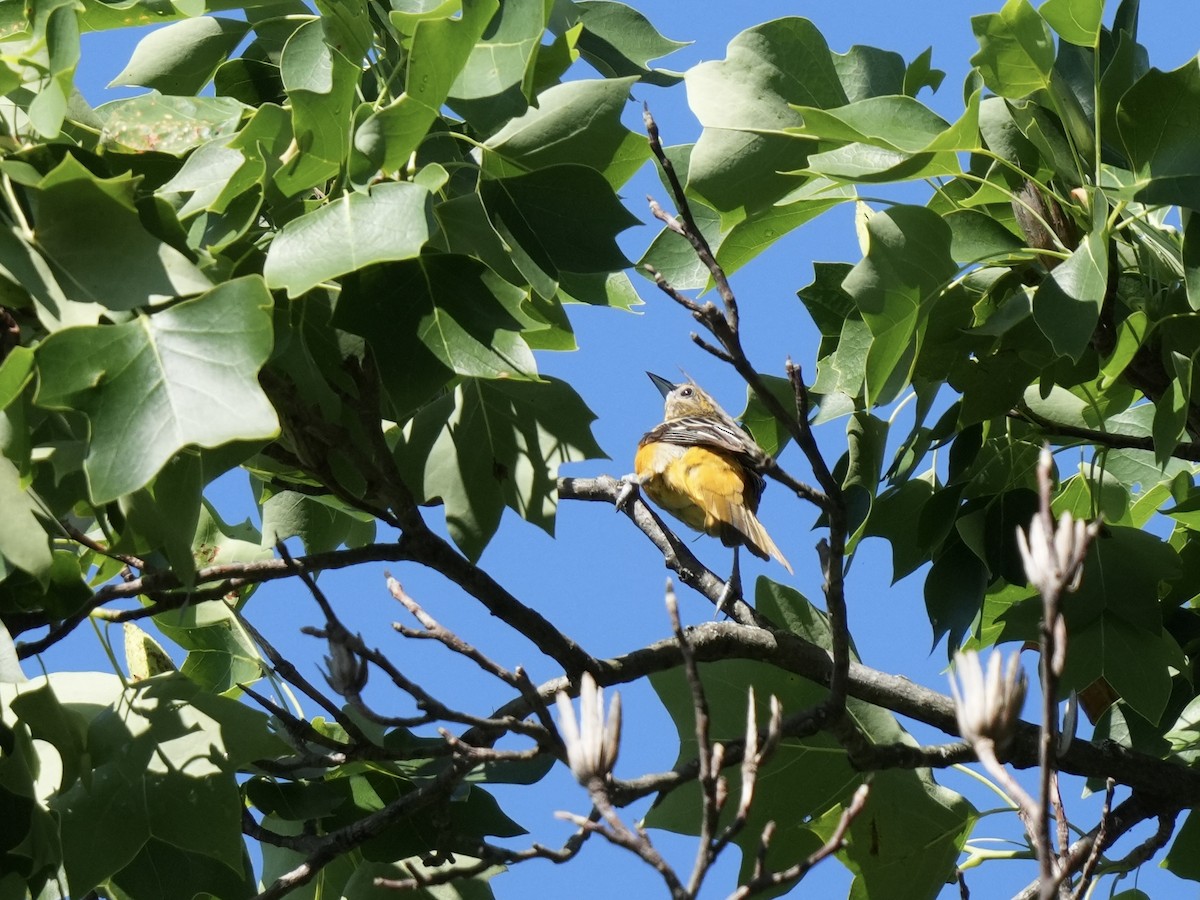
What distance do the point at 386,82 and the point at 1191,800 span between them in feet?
6.82

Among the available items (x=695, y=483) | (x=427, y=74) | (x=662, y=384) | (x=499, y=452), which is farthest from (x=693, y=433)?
(x=427, y=74)

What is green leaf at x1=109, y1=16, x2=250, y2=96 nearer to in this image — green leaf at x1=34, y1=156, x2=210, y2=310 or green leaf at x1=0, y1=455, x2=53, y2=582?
green leaf at x1=34, y1=156, x2=210, y2=310

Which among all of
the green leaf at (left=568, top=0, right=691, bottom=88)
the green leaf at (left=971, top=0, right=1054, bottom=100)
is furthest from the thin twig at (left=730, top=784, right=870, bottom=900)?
the green leaf at (left=568, top=0, right=691, bottom=88)

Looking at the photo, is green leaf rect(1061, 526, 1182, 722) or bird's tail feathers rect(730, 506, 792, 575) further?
bird's tail feathers rect(730, 506, 792, 575)

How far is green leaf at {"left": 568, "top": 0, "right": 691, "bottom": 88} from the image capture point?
2.78 metres

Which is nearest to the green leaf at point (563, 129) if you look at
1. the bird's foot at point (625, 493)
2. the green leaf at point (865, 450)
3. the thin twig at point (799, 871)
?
the green leaf at point (865, 450)

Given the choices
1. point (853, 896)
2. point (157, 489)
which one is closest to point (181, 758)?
point (157, 489)

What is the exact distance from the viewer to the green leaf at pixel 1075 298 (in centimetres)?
210

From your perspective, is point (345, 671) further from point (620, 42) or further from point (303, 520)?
point (620, 42)

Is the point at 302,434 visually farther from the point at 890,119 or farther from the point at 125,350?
the point at 890,119

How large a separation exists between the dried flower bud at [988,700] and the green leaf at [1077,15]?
1633 millimetres

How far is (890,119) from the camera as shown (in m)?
2.27

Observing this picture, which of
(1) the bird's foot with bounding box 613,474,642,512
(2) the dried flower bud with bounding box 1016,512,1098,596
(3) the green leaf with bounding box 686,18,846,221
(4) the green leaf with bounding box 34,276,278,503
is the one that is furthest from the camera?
(1) the bird's foot with bounding box 613,474,642,512

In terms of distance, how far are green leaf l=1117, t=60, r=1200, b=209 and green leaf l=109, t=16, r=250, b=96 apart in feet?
5.38
